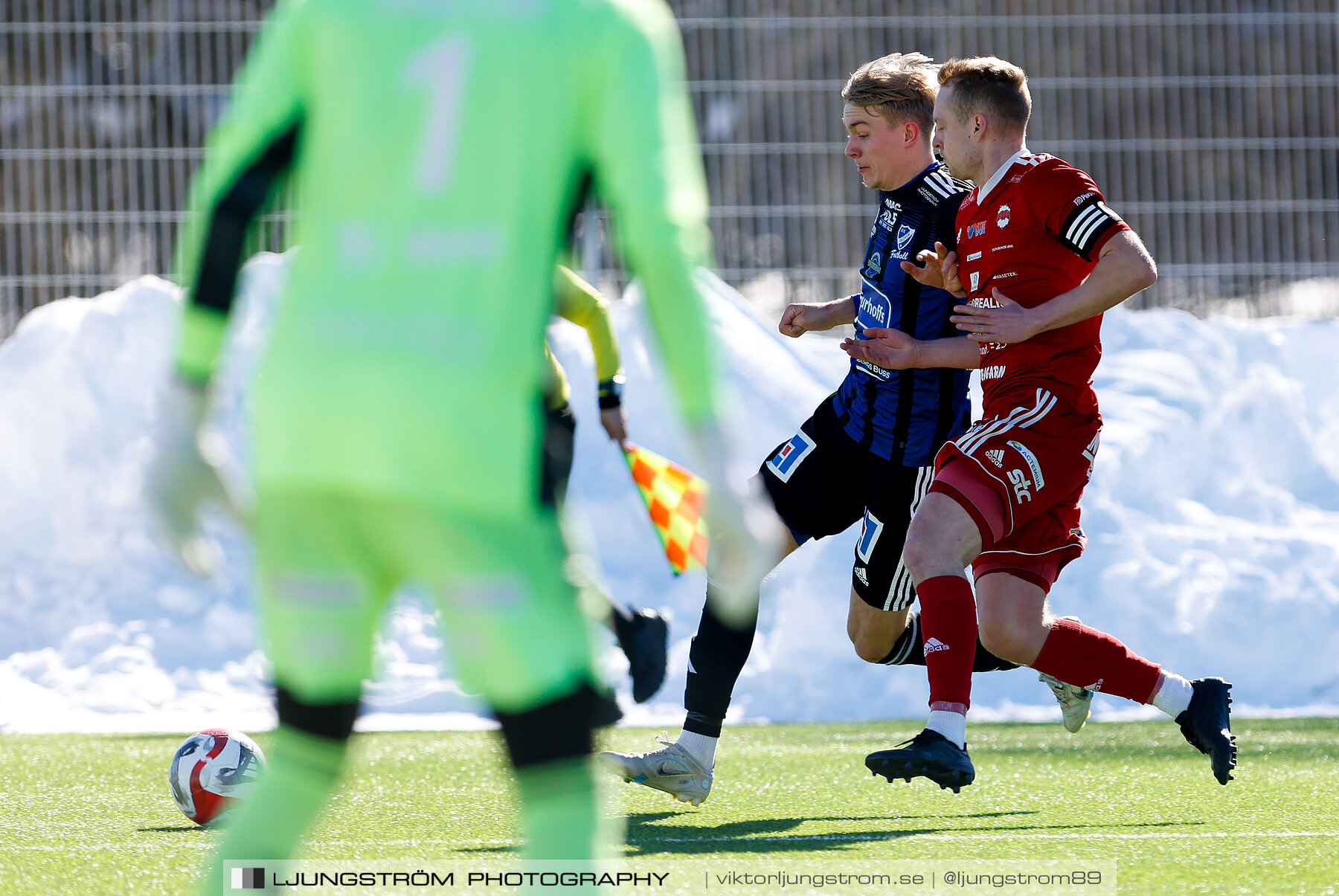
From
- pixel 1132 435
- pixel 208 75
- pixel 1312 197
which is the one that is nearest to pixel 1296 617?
pixel 1132 435

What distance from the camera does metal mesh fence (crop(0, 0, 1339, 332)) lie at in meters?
10.2

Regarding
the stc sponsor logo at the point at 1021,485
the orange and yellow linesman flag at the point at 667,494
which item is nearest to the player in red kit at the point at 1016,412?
the stc sponsor logo at the point at 1021,485

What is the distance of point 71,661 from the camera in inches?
325

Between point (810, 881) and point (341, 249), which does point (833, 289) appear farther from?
point (341, 249)

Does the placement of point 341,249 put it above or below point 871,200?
below

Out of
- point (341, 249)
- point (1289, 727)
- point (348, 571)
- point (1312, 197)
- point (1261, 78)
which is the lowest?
point (1289, 727)

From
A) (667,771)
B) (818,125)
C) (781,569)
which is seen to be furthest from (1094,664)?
(818,125)

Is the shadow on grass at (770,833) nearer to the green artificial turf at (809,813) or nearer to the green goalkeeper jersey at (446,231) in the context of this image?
the green artificial turf at (809,813)

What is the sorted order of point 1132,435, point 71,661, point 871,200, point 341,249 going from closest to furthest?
point 341,249
point 71,661
point 1132,435
point 871,200

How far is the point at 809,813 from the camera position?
4305 mm

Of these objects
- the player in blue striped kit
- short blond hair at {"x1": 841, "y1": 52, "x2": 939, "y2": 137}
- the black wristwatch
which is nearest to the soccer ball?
Answer: the player in blue striped kit

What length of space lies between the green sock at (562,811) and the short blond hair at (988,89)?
9.50 ft

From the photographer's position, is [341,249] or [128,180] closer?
[341,249]

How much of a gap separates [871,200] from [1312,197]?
2782 mm
